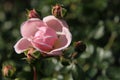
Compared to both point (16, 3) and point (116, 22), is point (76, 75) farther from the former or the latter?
point (16, 3)

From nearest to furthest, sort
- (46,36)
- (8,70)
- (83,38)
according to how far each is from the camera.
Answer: (46,36)
(8,70)
(83,38)

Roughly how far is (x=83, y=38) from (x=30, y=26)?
0.70 meters

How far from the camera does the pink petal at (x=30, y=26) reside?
1.57 meters

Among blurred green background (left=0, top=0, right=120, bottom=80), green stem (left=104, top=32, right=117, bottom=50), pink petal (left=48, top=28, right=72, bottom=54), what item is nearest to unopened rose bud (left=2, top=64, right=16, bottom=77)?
blurred green background (left=0, top=0, right=120, bottom=80)

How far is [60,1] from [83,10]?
0.91m

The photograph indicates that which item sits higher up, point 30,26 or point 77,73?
point 30,26

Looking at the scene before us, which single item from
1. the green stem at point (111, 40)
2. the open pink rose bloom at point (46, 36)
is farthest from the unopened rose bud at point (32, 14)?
the green stem at point (111, 40)

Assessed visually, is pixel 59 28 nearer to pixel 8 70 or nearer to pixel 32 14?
pixel 32 14

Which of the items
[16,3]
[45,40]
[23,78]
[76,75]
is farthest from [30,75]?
[16,3]

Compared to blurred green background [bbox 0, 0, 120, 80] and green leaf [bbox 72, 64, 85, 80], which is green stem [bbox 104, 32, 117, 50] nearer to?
blurred green background [bbox 0, 0, 120, 80]

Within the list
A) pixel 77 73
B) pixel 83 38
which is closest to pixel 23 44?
pixel 77 73

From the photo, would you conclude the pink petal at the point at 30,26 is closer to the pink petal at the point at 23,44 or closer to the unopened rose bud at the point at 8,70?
the pink petal at the point at 23,44

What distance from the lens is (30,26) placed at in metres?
1.59

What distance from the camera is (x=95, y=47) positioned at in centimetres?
211
